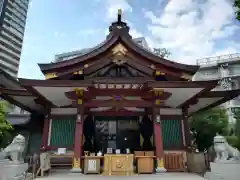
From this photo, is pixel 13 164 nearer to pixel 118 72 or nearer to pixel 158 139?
pixel 158 139

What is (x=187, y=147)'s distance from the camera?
9758 mm

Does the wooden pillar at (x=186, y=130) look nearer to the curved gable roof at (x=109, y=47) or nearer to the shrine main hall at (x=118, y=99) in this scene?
the shrine main hall at (x=118, y=99)

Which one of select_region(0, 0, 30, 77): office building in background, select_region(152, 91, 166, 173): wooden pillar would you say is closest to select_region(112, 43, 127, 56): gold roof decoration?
select_region(152, 91, 166, 173): wooden pillar

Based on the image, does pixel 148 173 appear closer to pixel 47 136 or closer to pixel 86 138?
pixel 86 138

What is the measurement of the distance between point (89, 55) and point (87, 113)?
2.91 meters

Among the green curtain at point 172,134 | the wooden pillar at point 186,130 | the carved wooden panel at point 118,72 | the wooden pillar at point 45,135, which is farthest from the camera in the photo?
the wooden pillar at point 186,130

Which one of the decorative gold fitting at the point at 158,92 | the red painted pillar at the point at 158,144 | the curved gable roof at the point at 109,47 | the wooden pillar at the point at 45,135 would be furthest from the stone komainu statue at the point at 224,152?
the wooden pillar at the point at 45,135

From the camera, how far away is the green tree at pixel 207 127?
1497cm

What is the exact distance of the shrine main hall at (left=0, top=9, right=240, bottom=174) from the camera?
8250 millimetres

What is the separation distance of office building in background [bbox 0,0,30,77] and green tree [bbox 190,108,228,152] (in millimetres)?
37757

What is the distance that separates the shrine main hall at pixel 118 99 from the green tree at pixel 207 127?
4.92 m

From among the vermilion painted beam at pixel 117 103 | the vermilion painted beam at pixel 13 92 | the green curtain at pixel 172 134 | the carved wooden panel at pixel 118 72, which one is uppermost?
the carved wooden panel at pixel 118 72

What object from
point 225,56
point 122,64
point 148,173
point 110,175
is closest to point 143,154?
point 148,173

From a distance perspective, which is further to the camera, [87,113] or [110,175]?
[87,113]
